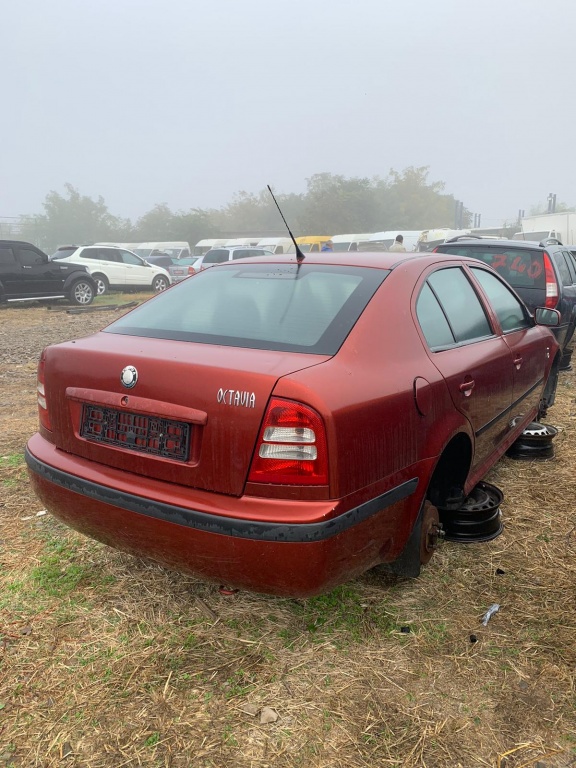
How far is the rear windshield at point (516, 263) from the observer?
7465 mm

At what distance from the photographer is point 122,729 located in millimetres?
2123

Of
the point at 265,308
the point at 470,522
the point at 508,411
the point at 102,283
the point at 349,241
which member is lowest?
the point at 470,522

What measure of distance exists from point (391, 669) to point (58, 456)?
1.64m

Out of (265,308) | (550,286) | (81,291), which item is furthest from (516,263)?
(81,291)

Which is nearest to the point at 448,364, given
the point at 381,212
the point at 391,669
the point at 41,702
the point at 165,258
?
the point at 391,669

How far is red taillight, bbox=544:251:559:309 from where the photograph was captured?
727 centimetres

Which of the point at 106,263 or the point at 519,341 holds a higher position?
the point at 106,263

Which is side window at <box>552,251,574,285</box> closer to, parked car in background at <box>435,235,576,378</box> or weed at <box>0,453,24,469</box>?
parked car in background at <box>435,235,576,378</box>

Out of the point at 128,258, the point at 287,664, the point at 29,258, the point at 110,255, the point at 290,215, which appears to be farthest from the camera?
the point at 290,215

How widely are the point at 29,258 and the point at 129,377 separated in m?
15.4

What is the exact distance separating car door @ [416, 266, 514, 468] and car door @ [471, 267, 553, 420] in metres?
0.19

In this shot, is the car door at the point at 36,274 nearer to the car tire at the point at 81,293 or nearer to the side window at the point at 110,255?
the car tire at the point at 81,293

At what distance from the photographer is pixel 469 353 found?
315 cm

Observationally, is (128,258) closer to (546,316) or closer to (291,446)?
(546,316)
